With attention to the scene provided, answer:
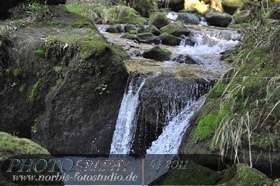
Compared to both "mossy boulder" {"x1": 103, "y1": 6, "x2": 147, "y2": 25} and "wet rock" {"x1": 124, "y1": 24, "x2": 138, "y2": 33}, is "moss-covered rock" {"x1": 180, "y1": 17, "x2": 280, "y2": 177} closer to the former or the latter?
"wet rock" {"x1": 124, "y1": 24, "x2": 138, "y2": 33}

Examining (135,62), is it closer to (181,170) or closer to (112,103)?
(112,103)

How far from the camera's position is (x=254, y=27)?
5.09 m

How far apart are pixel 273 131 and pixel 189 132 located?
127 cm

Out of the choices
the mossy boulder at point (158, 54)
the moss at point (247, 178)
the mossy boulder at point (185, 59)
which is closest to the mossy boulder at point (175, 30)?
the mossy boulder at point (158, 54)

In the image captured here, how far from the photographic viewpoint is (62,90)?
604 centimetres

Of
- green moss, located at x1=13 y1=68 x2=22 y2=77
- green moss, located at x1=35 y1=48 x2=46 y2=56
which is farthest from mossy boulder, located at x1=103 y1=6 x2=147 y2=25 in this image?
green moss, located at x1=13 y1=68 x2=22 y2=77

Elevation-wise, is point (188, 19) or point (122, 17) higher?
point (122, 17)

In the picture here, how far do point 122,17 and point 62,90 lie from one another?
10294 mm

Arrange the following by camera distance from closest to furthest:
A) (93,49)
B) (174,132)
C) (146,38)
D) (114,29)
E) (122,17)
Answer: (174,132) < (93,49) < (146,38) < (114,29) < (122,17)

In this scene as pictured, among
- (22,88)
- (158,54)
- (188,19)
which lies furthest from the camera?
(188,19)

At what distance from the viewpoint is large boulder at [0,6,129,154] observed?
5961mm

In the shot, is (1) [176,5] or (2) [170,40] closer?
(2) [170,40]

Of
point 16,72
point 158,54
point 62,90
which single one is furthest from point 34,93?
point 158,54

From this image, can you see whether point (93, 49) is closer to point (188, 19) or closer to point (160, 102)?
point (160, 102)
